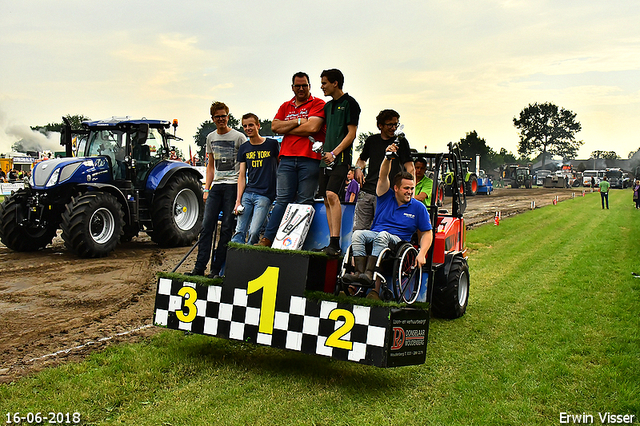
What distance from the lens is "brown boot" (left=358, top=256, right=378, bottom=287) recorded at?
444 centimetres

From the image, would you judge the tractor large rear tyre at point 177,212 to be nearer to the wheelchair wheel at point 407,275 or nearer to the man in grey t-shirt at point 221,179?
the man in grey t-shirt at point 221,179

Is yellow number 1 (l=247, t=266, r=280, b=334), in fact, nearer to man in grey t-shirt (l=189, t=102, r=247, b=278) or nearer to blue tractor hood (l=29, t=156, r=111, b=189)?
man in grey t-shirt (l=189, t=102, r=247, b=278)

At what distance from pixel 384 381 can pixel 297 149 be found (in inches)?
90.8

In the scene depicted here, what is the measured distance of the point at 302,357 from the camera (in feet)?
15.8

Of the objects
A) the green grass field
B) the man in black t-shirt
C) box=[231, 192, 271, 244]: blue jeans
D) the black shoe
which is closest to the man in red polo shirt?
box=[231, 192, 271, 244]: blue jeans

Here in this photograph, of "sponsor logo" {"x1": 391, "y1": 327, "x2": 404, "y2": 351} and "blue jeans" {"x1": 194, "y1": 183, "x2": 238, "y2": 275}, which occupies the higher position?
"blue jeans" {"x1": 194, "y1": 183, "x2": 238, "y2": 275}

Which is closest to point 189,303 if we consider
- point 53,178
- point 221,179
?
point 221,179

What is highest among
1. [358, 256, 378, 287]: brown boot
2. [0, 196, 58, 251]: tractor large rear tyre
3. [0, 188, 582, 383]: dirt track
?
[358, 256, 378, 287]: brown boot

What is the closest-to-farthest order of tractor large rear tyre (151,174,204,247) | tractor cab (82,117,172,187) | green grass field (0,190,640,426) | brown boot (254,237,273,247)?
1. green grass field (0,190,640,426)
2. brown boot (254,237,273,247)
3. tractor cab (82,117,172,187)
4. tractor large rear tyre (151,174,204,247)

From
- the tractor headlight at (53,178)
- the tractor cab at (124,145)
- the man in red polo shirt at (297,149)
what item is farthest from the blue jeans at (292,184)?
the tractor cab at (124,145)

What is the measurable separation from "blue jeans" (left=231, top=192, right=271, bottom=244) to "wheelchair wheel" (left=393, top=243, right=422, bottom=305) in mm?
1501

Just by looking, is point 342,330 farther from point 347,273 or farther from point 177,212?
point 177,212

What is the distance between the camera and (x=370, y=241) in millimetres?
4734

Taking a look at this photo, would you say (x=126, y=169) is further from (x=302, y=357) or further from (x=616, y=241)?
(x=616, y=241)
